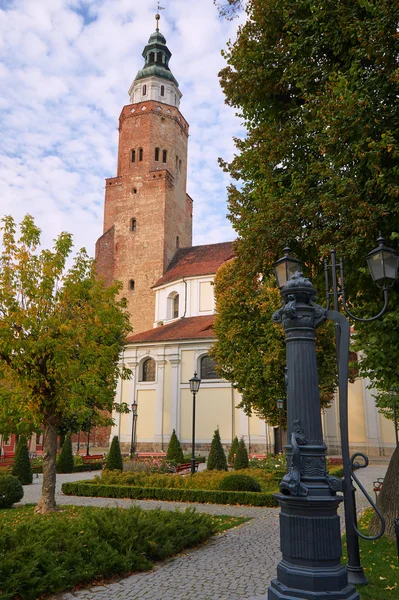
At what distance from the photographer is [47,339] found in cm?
1241

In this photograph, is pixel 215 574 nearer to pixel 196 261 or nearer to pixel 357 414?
pixel 357 414

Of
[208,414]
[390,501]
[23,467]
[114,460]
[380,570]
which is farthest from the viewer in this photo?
[208,414]

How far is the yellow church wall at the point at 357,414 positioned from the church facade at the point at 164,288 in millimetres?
68

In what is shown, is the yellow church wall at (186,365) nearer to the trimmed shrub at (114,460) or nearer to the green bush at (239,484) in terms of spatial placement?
the trimmed shrub at (114,460)

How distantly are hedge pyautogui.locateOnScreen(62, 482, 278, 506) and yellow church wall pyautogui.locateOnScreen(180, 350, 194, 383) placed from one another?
A: 19702 mm

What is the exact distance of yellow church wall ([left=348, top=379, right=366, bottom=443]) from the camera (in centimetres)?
3300

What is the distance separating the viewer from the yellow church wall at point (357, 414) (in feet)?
108

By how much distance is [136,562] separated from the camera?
7.73 metres

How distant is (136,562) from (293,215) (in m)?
7.10

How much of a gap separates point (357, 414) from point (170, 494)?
21200 millimetres

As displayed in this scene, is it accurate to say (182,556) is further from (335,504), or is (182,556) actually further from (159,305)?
(159,305)

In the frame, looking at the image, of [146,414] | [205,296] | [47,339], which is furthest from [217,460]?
[205,296]

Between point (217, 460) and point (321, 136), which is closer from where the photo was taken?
point (321, 136)

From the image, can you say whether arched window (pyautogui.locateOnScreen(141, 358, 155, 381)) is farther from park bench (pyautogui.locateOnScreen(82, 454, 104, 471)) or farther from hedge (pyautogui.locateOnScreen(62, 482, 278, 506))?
hedge (pyautogui.locateOnScreen(62, 482, 278, 506))
